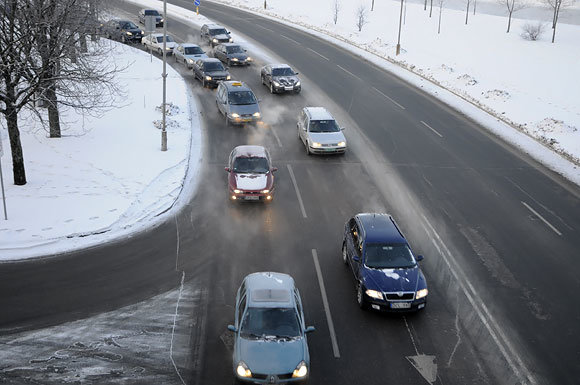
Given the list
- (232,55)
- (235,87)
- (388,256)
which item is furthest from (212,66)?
(388,256)

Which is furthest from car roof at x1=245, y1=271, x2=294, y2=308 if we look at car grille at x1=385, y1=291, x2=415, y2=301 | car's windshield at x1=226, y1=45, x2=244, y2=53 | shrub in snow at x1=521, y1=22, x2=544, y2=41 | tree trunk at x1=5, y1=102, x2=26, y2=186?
shrub in snow at x1=521, y1=22, x2=544, y2=41

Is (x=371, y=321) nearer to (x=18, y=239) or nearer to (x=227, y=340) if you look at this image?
(x=227, y=340)

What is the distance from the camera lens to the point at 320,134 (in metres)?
25.9

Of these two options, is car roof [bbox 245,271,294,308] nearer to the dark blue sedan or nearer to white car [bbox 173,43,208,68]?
the dark blue sedan

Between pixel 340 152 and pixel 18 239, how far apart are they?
14.1 meters

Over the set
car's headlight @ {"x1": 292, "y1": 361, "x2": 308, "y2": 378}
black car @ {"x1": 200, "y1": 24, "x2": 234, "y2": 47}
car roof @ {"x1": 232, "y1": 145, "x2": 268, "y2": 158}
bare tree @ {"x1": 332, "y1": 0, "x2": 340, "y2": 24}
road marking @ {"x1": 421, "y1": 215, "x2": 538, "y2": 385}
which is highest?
bare tree @ {"x1": 332, "y1": 0, "x2": 340, "y2": 24}

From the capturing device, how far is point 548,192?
2277 cm

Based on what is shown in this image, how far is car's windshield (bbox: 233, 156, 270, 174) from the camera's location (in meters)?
21.3

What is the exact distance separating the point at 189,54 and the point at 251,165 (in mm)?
22630

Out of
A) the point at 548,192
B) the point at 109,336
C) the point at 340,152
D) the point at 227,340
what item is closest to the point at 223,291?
the point at 227,340

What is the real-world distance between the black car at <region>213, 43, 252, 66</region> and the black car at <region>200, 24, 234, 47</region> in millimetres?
4522

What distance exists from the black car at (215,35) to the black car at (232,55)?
4.52 meters

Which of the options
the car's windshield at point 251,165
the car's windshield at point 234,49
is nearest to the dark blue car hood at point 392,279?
the car's windshield at point 251,165

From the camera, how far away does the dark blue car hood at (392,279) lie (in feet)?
46.6
